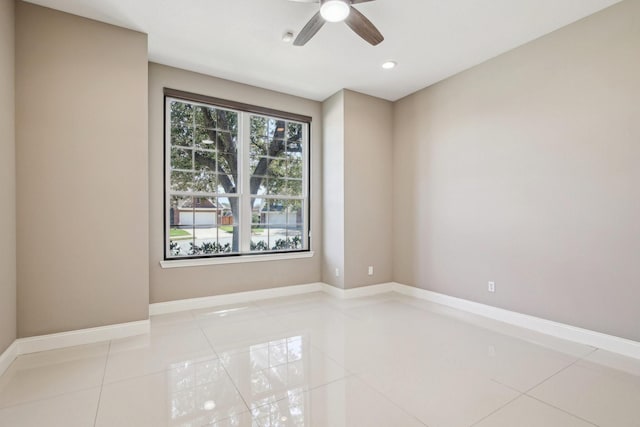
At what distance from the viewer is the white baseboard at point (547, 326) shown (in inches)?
102

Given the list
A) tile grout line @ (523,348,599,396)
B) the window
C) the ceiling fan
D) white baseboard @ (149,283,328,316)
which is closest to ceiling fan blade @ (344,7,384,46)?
the ceiling fan

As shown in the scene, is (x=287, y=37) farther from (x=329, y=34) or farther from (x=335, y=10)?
(x=335, y=10)

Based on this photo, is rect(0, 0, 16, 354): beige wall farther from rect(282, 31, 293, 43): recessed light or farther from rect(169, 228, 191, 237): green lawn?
rect(282, 31, 293, 43): recessed light

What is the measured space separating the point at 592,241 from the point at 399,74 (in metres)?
2.79

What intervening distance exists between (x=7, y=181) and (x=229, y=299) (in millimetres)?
2525

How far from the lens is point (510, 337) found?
9.84 ft

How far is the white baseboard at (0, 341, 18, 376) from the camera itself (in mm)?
2328

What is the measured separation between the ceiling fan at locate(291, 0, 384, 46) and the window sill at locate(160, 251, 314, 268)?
2.78 meters

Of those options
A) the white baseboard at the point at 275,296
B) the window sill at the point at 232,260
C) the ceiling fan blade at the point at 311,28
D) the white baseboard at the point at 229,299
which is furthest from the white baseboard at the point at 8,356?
the ceiling fan blade at the point at 311,28

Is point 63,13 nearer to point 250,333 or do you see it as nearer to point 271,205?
point 271,205

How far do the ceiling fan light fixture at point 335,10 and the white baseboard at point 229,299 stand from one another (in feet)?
11.1

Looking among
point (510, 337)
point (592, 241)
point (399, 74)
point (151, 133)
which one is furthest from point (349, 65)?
point (510, 337)

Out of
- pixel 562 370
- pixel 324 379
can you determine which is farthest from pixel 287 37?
pixel 562 370

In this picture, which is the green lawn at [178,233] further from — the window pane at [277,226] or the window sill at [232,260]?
the window pane at [277,226]
